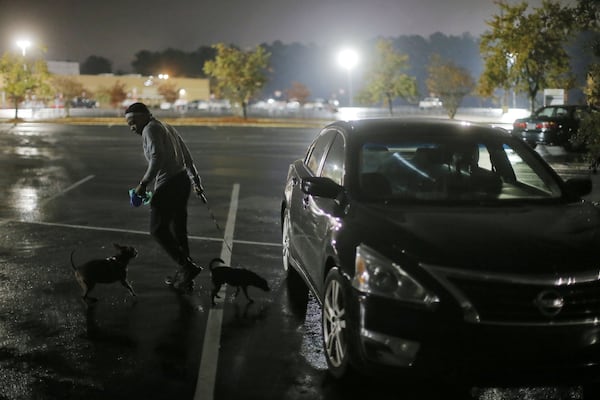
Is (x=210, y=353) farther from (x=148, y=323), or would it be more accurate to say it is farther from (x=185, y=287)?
(x=185, y=287)

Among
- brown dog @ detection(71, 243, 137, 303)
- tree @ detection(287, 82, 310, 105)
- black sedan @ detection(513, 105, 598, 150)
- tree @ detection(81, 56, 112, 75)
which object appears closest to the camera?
brown dog @ detection(71, 243, 137, 303)

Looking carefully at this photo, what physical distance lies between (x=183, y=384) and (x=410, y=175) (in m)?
2.21

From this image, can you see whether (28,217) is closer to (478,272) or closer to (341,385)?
(341,385)

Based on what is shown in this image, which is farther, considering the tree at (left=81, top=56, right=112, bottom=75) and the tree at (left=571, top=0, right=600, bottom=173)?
the tree at (left=81, top=56, right=112, bottom=75)

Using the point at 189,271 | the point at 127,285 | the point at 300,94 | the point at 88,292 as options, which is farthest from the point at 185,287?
the point at 300,94

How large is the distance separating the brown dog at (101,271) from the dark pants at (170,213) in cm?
42

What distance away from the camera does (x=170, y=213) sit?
23.6ft

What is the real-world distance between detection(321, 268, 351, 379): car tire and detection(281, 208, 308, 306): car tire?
1.75 meters

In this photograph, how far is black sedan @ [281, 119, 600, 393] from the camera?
154 inches

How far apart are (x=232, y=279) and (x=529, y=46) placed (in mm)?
29342

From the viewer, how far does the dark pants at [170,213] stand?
280 inches

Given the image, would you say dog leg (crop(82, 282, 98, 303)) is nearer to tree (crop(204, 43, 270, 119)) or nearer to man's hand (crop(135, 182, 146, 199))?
man's hand (crop(135, 182, 146, 199))

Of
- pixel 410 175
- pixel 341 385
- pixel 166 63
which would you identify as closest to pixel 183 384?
pixel 341 385

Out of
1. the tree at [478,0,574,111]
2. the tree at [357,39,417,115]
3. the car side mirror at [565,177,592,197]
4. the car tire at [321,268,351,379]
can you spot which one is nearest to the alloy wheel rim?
the car tire at [321,268,351,379]
